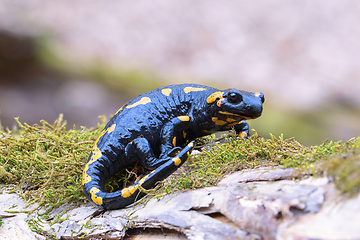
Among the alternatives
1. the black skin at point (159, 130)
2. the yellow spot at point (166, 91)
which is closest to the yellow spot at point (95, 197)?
the black skin at point (159, 130)

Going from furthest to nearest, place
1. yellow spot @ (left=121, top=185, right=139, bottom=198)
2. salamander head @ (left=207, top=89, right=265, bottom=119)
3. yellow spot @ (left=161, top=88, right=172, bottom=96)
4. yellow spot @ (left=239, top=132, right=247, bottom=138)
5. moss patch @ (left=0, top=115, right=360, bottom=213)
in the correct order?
yellow spot @ (left=161, top=88, right=172, bottom=96)
yellow spot @ (left=239, top=132, right=247, bottom=138)
salamander head @ (left=207, top=89, right=265, bottom=119)
yellow spot @ (left=121, top=185, right=139, bottom=198)
moss patch @ (left=0, top=115, right=360, bottom=213)

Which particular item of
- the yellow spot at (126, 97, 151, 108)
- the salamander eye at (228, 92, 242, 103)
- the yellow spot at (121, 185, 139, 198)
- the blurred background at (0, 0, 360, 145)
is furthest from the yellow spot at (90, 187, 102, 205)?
the blurred background at (0, 0, 360, 145)

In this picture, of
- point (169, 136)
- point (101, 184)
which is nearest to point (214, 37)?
point (169, 136)

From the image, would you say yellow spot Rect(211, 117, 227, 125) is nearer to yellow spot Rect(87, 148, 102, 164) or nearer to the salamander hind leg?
the salamander hind leg

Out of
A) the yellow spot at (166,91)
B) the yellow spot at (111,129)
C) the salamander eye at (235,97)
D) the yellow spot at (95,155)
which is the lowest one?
the yellow spot at (95,155)

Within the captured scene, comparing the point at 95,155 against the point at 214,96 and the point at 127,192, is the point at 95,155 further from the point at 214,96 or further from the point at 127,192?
the point at 214,96

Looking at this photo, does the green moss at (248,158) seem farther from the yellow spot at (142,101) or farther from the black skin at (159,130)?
the yellow spot at (142,101)

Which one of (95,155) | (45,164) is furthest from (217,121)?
(45,164)
